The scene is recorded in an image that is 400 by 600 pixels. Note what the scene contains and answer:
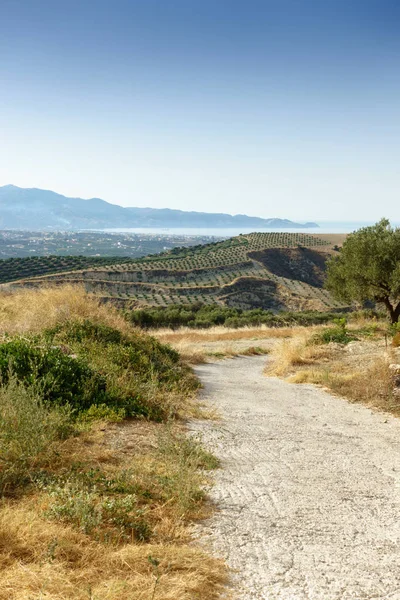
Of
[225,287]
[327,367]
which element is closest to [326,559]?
[327,367]

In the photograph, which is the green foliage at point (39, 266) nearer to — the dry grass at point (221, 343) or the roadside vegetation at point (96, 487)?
the dry grass at point (221, 343)

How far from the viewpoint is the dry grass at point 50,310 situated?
1109 centimetres

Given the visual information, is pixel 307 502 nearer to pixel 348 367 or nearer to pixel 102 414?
pixel 102 414

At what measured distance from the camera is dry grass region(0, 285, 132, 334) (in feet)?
36.4

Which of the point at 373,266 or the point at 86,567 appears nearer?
the point at 86,567

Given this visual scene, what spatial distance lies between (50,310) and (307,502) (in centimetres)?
900

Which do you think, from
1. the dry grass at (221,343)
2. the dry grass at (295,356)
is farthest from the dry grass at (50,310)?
the dry grass at (295,356)

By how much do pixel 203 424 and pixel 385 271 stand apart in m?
18.1

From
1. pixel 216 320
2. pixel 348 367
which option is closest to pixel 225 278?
pixel 216 320

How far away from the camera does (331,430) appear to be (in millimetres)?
7684

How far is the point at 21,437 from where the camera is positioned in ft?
15.7

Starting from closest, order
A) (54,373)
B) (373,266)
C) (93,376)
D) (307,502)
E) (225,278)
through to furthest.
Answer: (307,502) → (54,373) → (93,376) → (373,266) → (225,278)

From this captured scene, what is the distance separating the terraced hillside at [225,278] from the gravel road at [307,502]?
69.7m

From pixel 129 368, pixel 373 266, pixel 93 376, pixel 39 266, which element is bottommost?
pixel 39 266
